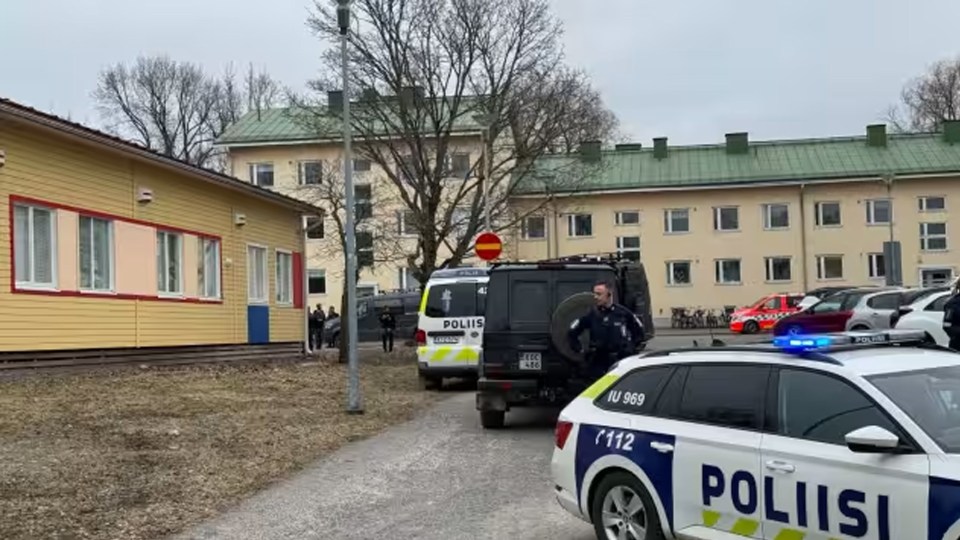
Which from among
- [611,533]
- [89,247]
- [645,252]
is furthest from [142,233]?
[645,252]

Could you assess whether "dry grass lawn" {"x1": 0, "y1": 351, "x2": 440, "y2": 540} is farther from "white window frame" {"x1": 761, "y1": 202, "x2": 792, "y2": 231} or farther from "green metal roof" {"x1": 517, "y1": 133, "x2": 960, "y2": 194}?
"white window frame" {"x1": 761, "y1": 202, "x2": 792, "y2": 231}

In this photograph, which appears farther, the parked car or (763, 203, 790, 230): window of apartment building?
(763, 203, 790, 230): window of apartment building

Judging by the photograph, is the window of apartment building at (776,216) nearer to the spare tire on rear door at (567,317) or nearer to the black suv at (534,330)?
the black suv at (534,330)

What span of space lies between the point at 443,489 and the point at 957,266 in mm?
50756

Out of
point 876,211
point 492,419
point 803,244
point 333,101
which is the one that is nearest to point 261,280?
point 333,101

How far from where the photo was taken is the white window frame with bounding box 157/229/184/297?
2102 centimetres

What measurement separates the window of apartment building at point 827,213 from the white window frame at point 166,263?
41326 mm

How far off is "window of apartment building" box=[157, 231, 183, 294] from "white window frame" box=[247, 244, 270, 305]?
360 cm

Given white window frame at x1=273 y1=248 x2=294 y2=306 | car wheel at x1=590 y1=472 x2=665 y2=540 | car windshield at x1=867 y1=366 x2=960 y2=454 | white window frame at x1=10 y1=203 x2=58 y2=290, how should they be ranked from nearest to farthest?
car windshield at x1=867 y1=366 x2=960 y2=454
car wheel at x1=590 y1=472 x2=665 y2=540
white window frame at x1=10 y1=203 x2=58 y2=290
white window frame at x1=273 y1=248 x2=294 y2=306

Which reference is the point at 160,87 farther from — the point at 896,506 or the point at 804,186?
the point at 896,506

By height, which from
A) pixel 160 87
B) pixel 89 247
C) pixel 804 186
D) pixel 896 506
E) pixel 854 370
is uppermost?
pixel 160 87

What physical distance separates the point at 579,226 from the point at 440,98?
24.3m

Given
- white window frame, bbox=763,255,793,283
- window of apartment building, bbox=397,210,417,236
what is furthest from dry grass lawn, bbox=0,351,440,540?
white window frame, bbox=763,255,793,283

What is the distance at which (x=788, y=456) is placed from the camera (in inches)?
210
